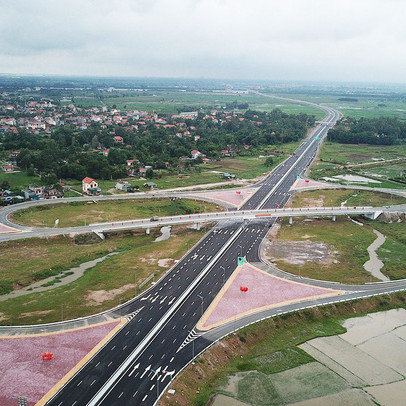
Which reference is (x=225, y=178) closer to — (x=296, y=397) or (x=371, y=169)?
(x=371, y=169)

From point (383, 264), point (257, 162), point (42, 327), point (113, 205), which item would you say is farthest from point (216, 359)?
point (257, 162)

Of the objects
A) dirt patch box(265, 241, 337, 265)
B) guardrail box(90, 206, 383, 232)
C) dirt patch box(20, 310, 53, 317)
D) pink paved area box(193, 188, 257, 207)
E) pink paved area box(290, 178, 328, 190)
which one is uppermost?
guardrail box(90, 206, 383, 232)

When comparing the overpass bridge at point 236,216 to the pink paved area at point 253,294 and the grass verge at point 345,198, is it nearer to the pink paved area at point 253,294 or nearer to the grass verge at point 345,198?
the grass verge at point 345,198

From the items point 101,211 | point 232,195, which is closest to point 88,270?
point 101,211

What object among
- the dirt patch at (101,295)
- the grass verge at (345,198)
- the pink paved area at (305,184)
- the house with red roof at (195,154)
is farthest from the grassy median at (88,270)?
the house with red roof at (195,154)

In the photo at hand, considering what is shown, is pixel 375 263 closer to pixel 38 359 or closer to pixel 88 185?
pixel 38 359

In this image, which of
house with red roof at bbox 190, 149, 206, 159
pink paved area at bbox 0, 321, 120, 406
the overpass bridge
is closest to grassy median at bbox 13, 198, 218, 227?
the overpass bridge

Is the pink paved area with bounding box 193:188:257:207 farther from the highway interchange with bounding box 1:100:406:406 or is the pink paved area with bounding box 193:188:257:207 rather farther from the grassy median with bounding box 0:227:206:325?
the highway interchange with bounding box 1:100:406:406
